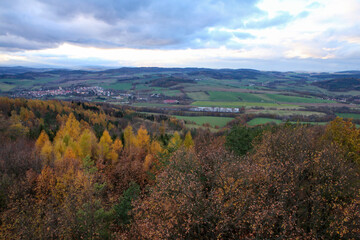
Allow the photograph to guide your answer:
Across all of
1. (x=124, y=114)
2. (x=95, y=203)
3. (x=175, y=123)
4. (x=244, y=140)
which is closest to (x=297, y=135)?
(x=244, y=140)

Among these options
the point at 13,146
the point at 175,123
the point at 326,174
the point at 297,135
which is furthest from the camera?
the point at 175,123

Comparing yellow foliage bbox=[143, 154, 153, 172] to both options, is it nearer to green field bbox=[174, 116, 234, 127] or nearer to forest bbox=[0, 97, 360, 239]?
forest bbox=[0, 97, 360, 239]

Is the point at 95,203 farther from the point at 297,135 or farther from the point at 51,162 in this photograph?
the point at 297,135

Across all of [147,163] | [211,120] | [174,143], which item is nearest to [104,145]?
[147,163]

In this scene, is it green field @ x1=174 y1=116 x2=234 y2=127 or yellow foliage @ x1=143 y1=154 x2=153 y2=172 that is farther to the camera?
green field @ x1=174 y1=116 x2=234 y2=127

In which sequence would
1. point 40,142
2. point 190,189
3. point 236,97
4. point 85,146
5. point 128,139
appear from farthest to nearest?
1. point 236,97
2. point 128,139
3. point 40,142
4. point 85,146
5. point 190,189

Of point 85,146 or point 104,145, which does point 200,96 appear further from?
point 85,146

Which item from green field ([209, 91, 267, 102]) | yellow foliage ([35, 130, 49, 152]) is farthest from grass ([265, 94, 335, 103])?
yellow foliage ([35, 130, 49, 152])

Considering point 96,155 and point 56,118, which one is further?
point 56,118

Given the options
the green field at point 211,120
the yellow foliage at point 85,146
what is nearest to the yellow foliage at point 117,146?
the yellow foliage at point 85,146
